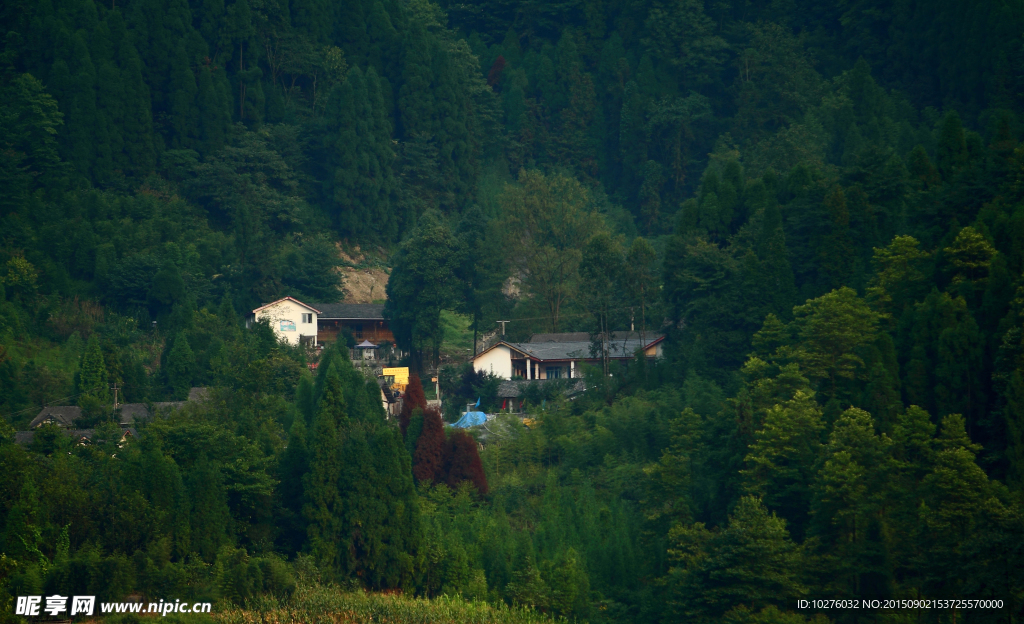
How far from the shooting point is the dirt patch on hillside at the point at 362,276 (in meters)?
58.6

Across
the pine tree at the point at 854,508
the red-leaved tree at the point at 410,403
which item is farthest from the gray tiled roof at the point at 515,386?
the pine tree at the point at 854,508

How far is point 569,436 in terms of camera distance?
114 ft

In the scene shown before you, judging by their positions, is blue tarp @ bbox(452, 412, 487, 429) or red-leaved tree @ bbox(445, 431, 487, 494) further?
blue tarp @ bbox(452, 412, 487, 429)

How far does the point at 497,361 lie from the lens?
45.7 meters

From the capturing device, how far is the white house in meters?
49.7

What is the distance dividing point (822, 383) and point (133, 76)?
128 ft

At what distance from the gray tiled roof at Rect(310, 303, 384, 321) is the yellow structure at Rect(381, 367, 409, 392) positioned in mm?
6155

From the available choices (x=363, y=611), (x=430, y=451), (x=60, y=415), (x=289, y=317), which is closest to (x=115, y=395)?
(x=60, y=415)

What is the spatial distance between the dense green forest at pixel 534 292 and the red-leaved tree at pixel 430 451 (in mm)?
122

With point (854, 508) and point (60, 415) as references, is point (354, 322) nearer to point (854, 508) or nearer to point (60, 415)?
point (60, 415)

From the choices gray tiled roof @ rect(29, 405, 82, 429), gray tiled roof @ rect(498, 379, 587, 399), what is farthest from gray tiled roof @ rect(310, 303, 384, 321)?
gray tiled roof @ rect(29, 405, 82, 429)

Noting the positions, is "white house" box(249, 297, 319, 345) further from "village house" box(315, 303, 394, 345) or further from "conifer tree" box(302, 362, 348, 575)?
"conifer tree" box(302, 362, 348, 575)

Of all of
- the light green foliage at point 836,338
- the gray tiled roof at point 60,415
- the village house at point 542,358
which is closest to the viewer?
the light green foliage at point 836,338

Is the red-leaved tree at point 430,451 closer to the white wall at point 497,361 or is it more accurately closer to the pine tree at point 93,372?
the pine tree at point 93,372
